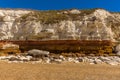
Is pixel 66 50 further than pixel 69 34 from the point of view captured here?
No

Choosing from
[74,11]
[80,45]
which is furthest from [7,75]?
[74,11]

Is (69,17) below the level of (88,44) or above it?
above

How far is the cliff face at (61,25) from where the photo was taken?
45584 millimetres

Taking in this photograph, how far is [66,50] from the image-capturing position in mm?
40344

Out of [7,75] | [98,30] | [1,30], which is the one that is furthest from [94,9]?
[7,75]

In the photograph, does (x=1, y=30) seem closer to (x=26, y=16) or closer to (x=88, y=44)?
(x=26, y=16)

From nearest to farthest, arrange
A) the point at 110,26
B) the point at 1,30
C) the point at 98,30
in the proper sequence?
the point at 98,30 < the point at 110,26 < the point at 1,30

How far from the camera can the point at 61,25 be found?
156 ft

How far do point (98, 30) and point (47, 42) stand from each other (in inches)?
317

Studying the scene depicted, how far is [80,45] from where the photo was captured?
39.8 meters

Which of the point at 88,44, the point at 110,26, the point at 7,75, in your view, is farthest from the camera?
the point at 110,26

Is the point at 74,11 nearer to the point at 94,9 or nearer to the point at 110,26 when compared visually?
the point at 94,9

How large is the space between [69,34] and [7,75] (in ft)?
91.7

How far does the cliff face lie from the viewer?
1795 inches
